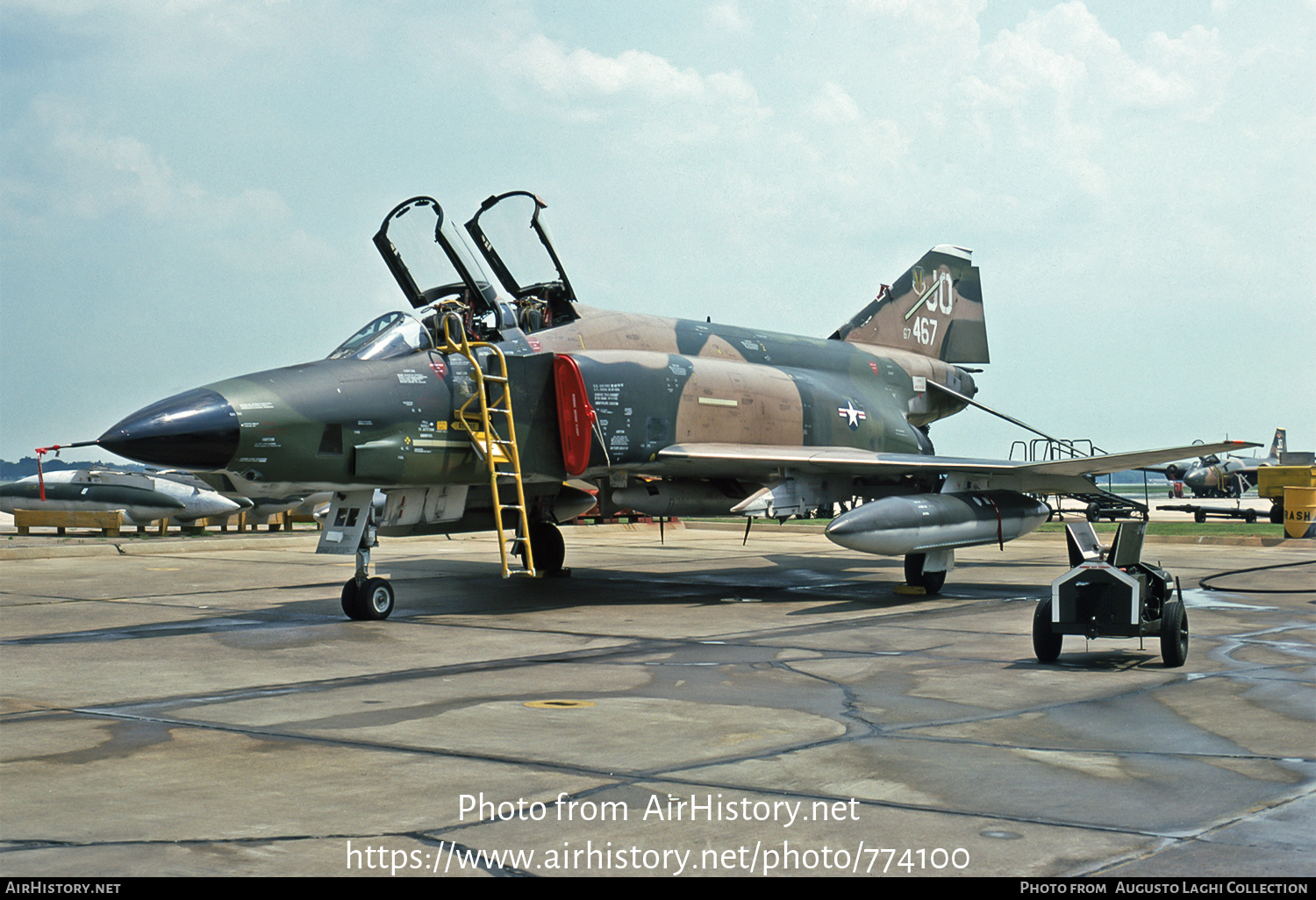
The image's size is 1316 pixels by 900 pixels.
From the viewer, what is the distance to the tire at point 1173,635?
7852 mm

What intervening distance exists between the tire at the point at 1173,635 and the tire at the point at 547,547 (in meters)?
10.0

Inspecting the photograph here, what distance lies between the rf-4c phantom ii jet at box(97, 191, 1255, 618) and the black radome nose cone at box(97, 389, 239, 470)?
2cm

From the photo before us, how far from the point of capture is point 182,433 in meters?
9.58

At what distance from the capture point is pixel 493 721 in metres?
6.24

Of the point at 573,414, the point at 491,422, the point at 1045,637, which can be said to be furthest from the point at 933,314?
the point at 1045,637

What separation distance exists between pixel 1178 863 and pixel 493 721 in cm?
369

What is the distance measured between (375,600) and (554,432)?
9.40 ft

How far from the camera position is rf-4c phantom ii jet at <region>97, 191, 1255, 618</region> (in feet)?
34.7

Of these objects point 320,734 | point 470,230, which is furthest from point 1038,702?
point 470,230

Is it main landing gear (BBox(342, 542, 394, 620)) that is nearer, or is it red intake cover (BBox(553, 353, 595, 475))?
main landing gear (BBox(342, 542, 394, 620))

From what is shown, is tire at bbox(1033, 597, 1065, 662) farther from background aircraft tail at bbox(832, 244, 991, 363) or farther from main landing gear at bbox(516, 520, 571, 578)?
background aircraft tail at bbox(832, 244, 991, 363)

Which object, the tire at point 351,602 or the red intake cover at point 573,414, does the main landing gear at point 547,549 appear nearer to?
the red intake cover at point 573,414

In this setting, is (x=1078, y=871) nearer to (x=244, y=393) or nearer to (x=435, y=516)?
(x=244, y=393)

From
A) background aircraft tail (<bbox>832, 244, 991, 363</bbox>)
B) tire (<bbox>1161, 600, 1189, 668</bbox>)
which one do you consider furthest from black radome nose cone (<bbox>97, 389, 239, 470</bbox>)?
background aircraft tail (<bbox>832, 244, 991, 363</bbox>)
